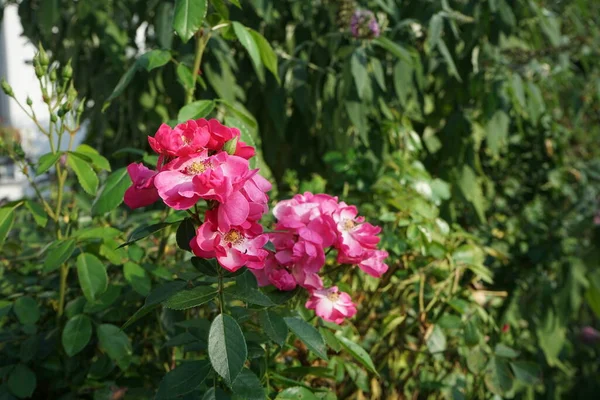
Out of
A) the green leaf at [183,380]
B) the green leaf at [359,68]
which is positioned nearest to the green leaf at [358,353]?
the green leaf at [183,380]

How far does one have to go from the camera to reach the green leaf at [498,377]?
136cm

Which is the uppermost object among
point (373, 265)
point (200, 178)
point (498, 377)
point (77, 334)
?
point (200, 178)

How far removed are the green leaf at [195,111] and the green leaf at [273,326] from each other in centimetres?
39

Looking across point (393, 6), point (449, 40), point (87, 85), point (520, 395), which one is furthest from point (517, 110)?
point (87, 85)

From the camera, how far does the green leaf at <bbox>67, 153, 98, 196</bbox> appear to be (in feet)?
3.87

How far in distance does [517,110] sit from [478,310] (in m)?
1.11

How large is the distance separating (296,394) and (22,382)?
20.1 inches

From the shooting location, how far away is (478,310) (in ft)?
4.88

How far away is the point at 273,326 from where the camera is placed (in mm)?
941

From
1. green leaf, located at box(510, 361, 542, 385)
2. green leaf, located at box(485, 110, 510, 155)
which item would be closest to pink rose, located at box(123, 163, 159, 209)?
green leaf, located at box(510, 361, 542, 385)

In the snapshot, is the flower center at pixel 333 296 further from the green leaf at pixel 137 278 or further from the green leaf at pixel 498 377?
the green leaf at pixel 498 377

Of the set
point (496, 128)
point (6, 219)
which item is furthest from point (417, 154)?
point (6, 219)

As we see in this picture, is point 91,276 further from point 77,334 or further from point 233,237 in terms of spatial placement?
point 233,237

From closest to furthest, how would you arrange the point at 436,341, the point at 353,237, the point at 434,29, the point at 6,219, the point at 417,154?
the point at 353,237, the point at 6,219, the point at 436,341, the point at 434,29, the point at 417,154
